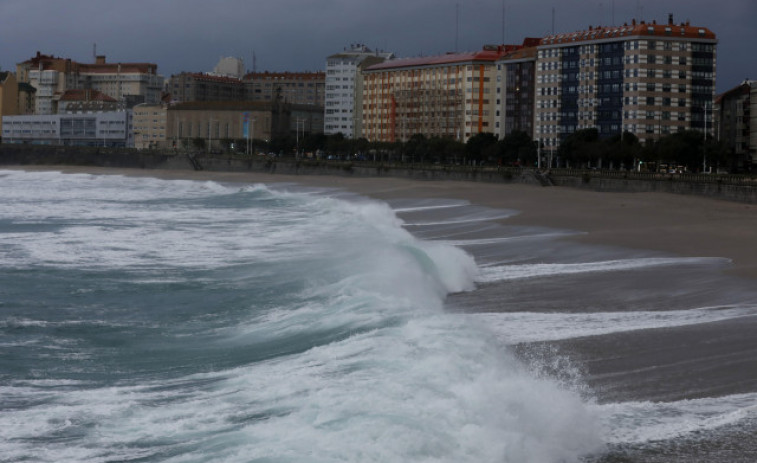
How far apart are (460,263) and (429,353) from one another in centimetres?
828

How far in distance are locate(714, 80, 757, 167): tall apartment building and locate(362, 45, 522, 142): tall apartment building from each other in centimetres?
2586

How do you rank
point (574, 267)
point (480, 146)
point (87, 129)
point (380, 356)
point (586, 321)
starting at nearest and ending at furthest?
point (380, 356), point (586, 321), point (574, 267), point (480, 146), point (87, 129)

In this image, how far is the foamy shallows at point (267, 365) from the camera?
7871 mm

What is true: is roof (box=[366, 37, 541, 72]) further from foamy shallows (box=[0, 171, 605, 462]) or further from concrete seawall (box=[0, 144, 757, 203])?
foamy shallows (box=[0, 171, 605, 462])

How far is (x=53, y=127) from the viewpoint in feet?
587

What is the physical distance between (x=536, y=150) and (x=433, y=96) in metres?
34.7

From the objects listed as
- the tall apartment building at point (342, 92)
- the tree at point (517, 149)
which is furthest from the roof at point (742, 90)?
the tall apartment building at point (342, 92)

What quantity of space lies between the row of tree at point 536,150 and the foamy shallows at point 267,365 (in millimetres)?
55225

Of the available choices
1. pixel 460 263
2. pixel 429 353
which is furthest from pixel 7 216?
pixel 429 353

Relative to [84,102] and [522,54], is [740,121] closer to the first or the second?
[522,54]

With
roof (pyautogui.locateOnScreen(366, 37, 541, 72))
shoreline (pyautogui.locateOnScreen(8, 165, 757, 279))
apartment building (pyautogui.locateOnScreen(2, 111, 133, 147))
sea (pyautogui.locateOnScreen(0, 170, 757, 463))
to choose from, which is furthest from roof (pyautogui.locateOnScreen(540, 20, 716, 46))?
apartment building (pyautogui.locateOnScreen(2, 111, 133, 147))

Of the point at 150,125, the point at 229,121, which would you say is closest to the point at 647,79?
the point at 229,121

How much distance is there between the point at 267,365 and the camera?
11.4 metres

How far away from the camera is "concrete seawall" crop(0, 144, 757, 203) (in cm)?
5069
